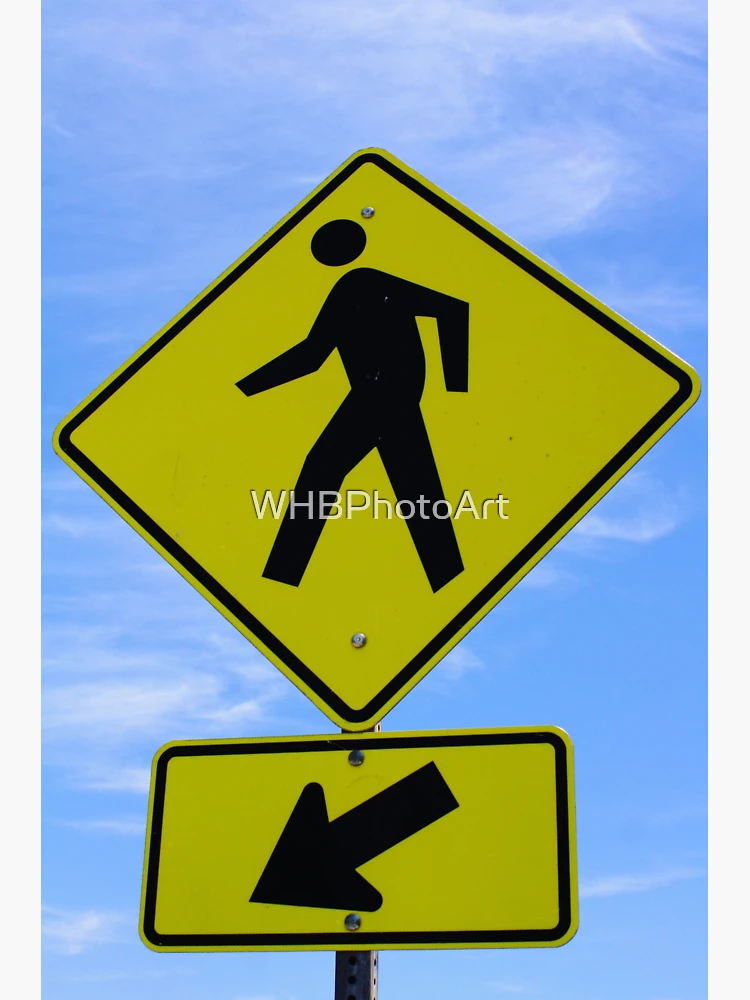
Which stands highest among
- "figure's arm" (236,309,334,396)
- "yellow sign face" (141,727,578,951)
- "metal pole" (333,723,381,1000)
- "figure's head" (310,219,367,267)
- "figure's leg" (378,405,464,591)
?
"figure's head" (310,219,367,267)

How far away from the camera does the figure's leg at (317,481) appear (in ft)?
6.41

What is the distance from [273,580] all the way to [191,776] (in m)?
0.36

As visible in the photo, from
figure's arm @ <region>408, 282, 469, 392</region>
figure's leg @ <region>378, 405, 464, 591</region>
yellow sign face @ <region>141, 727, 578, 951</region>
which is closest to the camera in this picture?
yellow sign face @ <region>141, 727, 578, 951</region>

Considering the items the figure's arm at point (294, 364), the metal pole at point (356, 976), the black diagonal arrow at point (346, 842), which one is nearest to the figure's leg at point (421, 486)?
the figure's arm at point (294, 364)

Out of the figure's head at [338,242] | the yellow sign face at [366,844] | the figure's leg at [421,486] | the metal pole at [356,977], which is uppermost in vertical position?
the figure's head at [338,242]

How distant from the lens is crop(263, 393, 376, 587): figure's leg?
6.41ft

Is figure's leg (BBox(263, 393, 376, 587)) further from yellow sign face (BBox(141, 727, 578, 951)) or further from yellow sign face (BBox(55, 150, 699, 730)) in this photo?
yellow sign face (BBox(141, 727, 578, 951))

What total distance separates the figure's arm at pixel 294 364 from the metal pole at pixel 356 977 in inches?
40.6

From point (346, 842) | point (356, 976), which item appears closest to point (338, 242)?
point (346, 842)

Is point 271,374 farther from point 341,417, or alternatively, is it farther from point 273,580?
point 273,580

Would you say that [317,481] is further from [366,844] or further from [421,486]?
[366,844]

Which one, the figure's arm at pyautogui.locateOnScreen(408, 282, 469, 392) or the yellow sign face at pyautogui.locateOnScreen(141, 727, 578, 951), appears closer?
the yellow sign face at pyautogui.locateOnScreen(141, 727, 578, 951)

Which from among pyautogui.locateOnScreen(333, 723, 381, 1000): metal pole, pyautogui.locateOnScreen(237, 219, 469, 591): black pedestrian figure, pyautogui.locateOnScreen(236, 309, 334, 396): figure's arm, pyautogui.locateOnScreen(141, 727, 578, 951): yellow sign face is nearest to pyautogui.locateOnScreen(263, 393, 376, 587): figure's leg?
pyautogui.locateOnScreen(237, 219, 469, 591): black pedestrian figure

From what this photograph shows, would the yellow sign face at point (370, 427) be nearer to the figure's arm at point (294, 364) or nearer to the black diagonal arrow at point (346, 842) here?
the figure's arm at point (294, 364)
